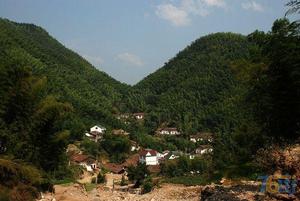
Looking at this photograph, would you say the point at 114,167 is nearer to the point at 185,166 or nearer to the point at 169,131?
the point at 185,166

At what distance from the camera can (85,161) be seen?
56.9 metres

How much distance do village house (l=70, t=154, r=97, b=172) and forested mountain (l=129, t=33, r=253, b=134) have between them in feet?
114

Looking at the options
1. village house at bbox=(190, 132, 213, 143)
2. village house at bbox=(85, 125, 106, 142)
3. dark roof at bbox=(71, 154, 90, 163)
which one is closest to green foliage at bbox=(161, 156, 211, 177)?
dark roof at bbox=(71, 154, 90, 163)

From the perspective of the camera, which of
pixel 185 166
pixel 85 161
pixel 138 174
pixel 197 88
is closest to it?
pixel 138 174

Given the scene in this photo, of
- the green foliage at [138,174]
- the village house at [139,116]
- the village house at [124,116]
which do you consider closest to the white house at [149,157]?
the green foliage at [138,174]

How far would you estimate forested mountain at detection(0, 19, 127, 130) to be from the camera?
7478 centimetres

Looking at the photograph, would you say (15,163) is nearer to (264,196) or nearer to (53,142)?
(53,142)

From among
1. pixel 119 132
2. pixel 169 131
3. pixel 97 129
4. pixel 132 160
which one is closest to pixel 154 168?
pixel 132 160

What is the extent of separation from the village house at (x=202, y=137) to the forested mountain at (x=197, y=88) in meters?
2.29

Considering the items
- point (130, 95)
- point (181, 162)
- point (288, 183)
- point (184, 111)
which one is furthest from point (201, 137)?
point (288, 183)

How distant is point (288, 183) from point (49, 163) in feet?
33.4

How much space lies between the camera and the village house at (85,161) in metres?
56.0

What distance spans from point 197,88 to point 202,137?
121ft

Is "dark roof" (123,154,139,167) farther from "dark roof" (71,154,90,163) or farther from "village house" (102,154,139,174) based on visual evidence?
"dark roof" (71,154,90,163)
